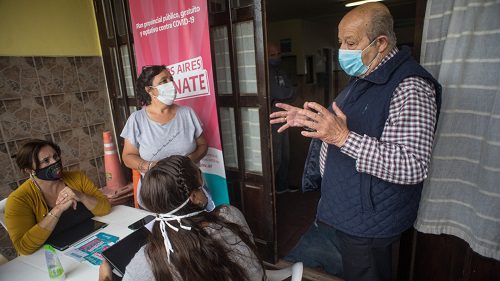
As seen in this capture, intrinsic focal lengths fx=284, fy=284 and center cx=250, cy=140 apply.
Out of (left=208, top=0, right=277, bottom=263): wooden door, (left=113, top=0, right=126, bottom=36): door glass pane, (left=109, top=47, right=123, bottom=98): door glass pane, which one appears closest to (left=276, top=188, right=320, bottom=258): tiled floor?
(left=208, top=0, right=277, bottom=263): wooden door

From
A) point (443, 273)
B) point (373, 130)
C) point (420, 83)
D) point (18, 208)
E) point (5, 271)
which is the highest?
point (420, 83)

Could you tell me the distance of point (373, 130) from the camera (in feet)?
3.67

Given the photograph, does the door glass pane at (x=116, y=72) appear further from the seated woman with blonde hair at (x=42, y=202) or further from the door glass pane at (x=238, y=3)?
the door glass pane at (x=238, y=3)

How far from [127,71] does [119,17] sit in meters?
0.49

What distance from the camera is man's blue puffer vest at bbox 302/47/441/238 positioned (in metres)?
1.09

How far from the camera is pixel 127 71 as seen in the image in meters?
2.76

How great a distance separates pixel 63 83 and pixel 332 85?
7.70 meters

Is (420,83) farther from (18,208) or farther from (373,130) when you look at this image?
(18,208)

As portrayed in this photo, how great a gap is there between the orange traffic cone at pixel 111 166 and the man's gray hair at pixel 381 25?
8.26ft

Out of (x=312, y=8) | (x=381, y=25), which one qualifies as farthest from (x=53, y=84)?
(x=312, y=8)

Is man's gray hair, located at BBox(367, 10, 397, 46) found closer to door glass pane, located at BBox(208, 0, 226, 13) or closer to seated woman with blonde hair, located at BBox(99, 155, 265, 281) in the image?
seated woman with blonde hair, located at BBox(99, 155, 265, 281)

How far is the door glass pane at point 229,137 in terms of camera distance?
218 centimetres

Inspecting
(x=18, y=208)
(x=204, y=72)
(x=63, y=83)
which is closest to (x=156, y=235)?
(x=18, y=208)

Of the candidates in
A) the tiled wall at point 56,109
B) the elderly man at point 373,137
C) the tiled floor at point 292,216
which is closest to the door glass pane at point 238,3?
the elderly man at point 373,137
